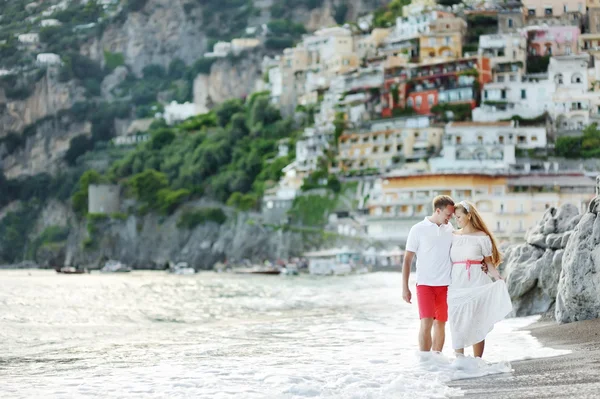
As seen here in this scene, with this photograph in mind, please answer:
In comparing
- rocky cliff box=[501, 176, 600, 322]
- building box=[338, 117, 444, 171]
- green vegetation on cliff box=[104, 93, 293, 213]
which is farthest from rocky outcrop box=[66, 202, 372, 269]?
rocky cliff box=[501, 176, 600, 322]

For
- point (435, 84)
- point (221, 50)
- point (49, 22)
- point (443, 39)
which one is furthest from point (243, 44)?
point (435, 84)

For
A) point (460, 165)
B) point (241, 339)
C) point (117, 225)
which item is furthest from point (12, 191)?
point (241, 339)

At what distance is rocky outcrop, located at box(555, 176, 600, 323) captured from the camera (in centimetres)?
1455

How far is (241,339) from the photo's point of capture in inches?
752

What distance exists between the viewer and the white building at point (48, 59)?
15286cm

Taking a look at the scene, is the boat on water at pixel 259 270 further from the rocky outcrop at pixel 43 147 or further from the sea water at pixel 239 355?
the rocky outcrop at pixel 43 147

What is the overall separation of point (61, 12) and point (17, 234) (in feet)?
204

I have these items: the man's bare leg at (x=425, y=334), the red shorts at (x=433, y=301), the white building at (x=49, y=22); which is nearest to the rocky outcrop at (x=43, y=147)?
the white building at (x=49, y=22)

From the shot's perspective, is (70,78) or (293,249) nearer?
(293,249)

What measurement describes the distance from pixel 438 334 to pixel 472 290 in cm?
61

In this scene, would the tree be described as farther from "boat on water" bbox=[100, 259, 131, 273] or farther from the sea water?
the sea water

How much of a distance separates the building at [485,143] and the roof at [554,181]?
3735 mm

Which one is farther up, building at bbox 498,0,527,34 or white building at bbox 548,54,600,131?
building at bbox 498,0,527,34

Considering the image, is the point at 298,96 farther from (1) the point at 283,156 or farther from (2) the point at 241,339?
(2) the point at 241,339
